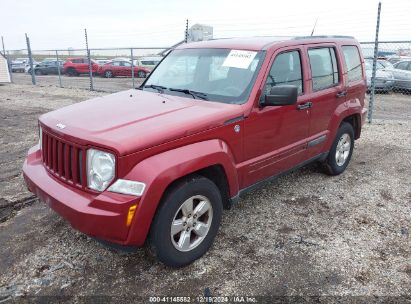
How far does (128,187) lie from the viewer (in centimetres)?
257

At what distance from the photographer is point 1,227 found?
3.77 metres

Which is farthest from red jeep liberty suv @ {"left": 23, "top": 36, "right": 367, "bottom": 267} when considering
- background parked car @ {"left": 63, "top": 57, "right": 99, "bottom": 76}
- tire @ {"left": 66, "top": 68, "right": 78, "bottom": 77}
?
tire @ {"left": 66, "top": 68, "right": 78, "bottom": 77}

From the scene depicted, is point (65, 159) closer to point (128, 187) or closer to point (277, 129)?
point (128, 187)

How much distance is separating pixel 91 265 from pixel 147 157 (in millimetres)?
1175

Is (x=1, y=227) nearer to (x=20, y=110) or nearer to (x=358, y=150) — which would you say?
(x=358, y=150)

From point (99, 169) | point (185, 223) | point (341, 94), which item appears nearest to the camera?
point (99, 169)

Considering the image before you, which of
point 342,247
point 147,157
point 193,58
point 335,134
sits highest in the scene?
point 193,58

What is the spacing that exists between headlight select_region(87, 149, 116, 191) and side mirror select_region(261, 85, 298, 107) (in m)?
1.57

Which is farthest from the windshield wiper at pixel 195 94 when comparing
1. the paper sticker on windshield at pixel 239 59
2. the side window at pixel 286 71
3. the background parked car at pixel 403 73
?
the background parked car at pixel 403 73

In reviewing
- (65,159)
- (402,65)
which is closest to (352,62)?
(65,159)

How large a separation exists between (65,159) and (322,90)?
300cm

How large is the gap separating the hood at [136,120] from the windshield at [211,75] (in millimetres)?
173

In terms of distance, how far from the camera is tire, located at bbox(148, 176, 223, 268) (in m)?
2.76

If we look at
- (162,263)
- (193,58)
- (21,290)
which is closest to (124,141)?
(162,263)
